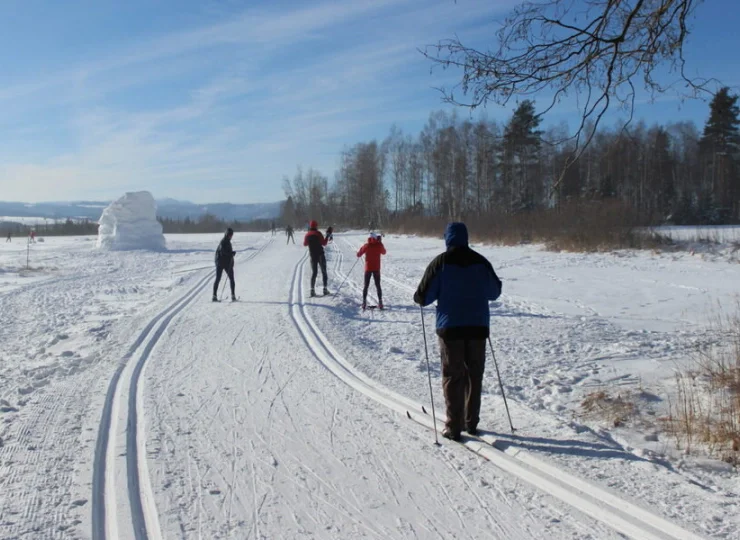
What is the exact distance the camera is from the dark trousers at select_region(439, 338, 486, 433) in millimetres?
5250

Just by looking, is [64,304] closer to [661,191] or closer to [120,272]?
[120,272]

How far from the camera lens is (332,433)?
18.3 feet

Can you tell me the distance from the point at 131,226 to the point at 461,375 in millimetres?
42233

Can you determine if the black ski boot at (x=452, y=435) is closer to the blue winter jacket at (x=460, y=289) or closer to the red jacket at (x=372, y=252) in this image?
the blue winter jacket at (x=460, y=289)

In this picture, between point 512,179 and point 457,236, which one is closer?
point 457,236

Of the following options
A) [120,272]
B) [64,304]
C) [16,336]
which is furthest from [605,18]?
[120,272]

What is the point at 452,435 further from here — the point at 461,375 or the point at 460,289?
the point at 460,289

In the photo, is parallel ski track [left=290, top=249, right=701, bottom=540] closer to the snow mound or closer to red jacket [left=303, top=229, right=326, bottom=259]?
red jacket [left=303, top=229, right=326, bottom=259]

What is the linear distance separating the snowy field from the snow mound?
1245 inches

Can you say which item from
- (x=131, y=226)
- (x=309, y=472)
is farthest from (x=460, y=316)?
(x=131, y=226)

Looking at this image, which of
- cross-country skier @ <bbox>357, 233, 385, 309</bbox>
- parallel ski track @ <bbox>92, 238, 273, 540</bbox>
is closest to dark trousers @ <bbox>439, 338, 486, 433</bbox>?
parallel ski track @ <bbox>92, 238, 273, 540</bbox>

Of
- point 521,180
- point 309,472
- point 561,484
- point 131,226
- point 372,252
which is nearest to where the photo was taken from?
Answer: point 561,484

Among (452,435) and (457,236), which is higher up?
(457,236)

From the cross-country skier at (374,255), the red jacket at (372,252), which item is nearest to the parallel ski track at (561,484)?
the cross-country skier at (374,255)
